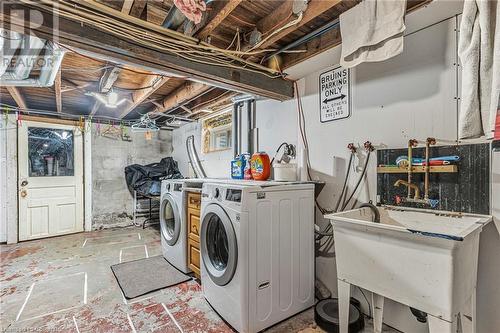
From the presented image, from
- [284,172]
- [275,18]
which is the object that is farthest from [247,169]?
[275,18]

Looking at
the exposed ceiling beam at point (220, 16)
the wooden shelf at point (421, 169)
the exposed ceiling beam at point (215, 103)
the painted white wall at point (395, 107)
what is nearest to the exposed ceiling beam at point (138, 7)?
the exposed ceiling beam at point (220, 16)

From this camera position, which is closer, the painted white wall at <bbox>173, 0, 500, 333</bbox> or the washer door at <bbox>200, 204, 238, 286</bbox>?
the painted white wall at <bbox>173, 0, 500, 333</bbox>

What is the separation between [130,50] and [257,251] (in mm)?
1689

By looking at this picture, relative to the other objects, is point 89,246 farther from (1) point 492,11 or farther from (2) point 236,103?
(1) point 492,11

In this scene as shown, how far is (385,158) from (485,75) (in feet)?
2.63

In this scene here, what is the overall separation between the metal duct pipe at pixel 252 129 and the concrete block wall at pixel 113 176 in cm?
307

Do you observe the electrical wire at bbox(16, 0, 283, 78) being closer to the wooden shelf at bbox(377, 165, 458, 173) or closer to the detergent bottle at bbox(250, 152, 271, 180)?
the detergent bottle at bbox(250, 152, 271, 180)

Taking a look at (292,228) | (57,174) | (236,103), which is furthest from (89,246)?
(292,228)

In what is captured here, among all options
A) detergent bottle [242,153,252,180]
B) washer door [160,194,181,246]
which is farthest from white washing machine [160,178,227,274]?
detergent bottle [242,153,252,180]

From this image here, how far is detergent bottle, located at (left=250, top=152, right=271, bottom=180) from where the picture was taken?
2.58 meters

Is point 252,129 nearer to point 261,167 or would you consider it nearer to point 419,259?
point 261,167

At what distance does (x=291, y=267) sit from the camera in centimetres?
193

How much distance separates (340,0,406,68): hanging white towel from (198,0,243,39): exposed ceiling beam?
74cm

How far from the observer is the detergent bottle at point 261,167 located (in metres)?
2.58
